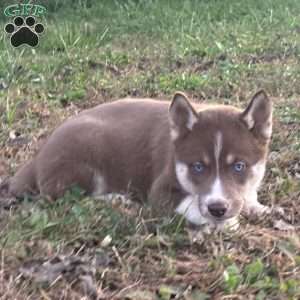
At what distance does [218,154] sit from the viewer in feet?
16.6

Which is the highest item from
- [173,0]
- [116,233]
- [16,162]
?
[116,233]

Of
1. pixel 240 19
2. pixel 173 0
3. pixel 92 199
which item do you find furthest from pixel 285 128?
pixel 173 0

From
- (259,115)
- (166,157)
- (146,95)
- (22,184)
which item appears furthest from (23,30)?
(259,115)

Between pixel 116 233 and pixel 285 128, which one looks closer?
pixel 116 233

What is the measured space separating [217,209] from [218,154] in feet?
1.26

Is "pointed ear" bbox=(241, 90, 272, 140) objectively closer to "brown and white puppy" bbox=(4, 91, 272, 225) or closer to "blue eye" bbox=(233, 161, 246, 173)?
"brown and white puppy" bbox=(4, 91, 272, 225)

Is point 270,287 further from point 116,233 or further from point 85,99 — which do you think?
point 85,99

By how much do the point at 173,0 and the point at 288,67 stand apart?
453 centimetres

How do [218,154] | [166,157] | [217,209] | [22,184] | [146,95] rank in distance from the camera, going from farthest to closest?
1. [146,95]
2. [22,184]
3. [166,157]
4. [218,154]
5. [217,209]

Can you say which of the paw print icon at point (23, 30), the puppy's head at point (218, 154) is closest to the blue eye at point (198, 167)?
the puppy's head at point (218, 154)

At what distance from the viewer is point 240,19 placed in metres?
12.5

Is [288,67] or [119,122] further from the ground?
[119,122]

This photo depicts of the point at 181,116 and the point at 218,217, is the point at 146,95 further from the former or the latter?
the point at 218,217

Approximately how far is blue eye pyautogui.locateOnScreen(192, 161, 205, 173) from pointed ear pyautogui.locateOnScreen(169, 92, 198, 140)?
273 mm
